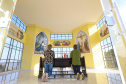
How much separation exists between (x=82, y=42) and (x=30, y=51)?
6.45 m

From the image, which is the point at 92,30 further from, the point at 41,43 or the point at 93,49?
the point at 41,43

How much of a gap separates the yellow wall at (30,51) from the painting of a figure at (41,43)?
1.42 feet

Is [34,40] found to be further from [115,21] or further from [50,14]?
[115,21]

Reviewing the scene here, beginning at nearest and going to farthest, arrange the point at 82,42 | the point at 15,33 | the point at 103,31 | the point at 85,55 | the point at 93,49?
the point at 15,33
the point at 103,31
the point at 93,49
the point at 85,55
the point at 82,42

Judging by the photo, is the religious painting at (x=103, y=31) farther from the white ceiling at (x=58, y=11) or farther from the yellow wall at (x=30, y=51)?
the yellow wall at (x=30, y=51)

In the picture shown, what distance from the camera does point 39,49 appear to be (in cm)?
830

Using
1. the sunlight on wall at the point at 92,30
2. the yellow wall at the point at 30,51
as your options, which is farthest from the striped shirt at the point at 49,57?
the sunlight on wall at the point at 92,30

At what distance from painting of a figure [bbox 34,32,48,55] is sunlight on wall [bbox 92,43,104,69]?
6.09m

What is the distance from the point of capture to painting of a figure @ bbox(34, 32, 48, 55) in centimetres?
821


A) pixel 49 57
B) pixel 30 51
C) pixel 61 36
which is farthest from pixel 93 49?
pixel 30 51

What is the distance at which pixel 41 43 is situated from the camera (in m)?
8.71

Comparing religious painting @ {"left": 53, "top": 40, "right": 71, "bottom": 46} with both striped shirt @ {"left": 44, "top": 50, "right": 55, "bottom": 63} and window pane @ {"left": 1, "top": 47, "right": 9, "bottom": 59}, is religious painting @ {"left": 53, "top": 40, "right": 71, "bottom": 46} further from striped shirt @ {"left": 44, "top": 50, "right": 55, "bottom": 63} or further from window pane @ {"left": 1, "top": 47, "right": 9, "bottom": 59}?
striped shirt @ {"left": 44, "top": 50, "right": 55, "bottom": 63}

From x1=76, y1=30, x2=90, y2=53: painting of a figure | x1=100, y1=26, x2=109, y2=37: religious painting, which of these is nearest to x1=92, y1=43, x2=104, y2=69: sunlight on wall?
x1=76, y1=30, x2=90, y2=53: painting of a figure

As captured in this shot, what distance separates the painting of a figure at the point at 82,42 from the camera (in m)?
8.45
